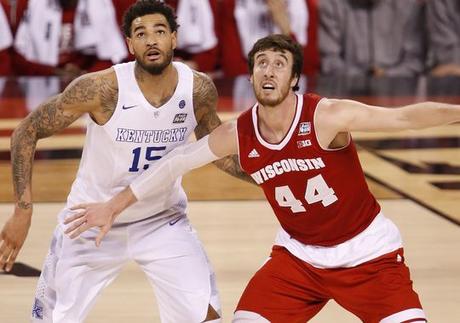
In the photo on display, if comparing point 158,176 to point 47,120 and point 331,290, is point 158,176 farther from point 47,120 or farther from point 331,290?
point 331,290

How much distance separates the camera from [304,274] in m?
4.47

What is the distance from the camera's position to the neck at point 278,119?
4402mm

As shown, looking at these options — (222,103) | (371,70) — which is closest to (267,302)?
(222,103)

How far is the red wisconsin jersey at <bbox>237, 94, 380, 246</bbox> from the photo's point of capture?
14.3 feet

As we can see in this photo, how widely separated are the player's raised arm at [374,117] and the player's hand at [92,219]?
861mm

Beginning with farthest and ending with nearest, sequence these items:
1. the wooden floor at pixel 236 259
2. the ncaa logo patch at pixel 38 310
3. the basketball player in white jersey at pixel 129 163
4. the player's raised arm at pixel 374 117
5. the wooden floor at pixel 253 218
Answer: the wooden floor at pixel 253 218 < the wooden floor at pixel 236 259 < the ncaa logo patch at pixel 38 310 < the basketball player in white jersey at pixel 129 163 < the player's raised arm at pixel 374 117

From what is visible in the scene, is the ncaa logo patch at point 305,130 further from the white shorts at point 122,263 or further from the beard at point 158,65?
the white shorts at point 122,263

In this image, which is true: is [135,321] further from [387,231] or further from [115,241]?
[387,231]

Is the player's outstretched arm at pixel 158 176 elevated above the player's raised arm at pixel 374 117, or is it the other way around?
the player's raised arm at pixel 374 117

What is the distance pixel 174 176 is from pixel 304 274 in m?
0.63

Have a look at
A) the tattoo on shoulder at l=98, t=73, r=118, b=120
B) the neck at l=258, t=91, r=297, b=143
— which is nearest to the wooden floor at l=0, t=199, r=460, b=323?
the tattoo on shoulder at l=98, t=73, r=118, b=120

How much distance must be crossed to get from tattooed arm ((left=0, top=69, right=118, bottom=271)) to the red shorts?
35.2 inches

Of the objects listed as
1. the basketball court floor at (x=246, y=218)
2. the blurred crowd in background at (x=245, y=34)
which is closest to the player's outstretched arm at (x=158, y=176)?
the basketball court floor at (x=246, y=218)

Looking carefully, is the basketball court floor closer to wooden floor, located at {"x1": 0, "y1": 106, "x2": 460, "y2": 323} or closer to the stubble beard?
→ wooden floor, located at {"x1": 0, "y1": 106, "x2": 460, "y2": 323}
